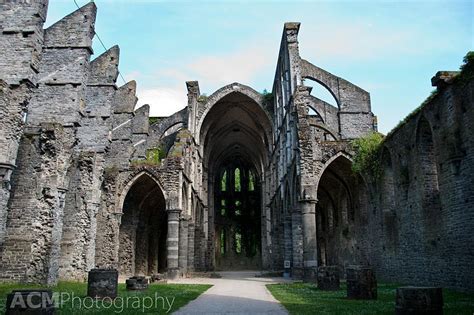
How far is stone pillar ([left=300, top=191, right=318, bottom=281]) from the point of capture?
1567 cm

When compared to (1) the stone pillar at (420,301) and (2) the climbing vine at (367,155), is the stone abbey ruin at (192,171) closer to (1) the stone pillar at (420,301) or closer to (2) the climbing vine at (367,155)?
(2) the climbing vine at (367,155)

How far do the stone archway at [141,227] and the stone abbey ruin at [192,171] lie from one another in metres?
0.09

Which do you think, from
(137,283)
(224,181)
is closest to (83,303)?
(137,283)

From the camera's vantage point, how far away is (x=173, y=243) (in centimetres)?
2034

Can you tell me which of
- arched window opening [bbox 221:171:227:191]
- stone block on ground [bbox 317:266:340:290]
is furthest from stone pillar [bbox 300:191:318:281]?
arched window opening [bbox 221:171:227:191]

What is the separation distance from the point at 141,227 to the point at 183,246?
5.28 m

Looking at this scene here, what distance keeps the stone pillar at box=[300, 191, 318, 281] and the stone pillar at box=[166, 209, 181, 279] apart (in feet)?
23.1

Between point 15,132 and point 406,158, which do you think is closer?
point 15,132

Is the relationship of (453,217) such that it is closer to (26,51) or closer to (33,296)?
(33,296)

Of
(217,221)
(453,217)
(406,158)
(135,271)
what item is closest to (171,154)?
(135,271)

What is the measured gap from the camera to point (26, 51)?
12.6 metres

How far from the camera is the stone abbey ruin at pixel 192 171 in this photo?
A: 463 inches

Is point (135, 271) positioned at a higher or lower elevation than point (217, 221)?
lower

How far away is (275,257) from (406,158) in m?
13.3
